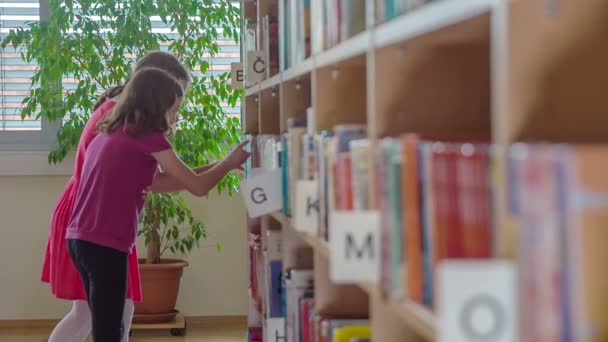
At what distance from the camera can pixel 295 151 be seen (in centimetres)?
239

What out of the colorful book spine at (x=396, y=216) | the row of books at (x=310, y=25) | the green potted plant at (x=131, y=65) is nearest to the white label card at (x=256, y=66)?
the row of books at (x=310, y=25)

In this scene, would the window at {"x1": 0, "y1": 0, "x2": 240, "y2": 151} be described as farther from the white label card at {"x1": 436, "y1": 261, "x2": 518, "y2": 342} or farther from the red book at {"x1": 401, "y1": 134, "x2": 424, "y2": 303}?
the white label card at {"x1": 436, "y1": 261, "x2": 518, "y2": 342}

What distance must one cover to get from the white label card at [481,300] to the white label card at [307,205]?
3.52ft

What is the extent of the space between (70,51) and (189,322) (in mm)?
1544

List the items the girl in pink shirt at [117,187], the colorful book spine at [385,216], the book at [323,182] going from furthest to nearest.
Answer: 1. the girl in pink shirt at [117,187]
2. the book at [323,182]
3. the colorful book spine at [385,216]

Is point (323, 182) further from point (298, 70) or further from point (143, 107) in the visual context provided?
point (143, 107)

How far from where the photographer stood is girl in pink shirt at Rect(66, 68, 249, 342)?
3.31 meters

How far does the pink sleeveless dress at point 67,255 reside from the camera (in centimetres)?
358

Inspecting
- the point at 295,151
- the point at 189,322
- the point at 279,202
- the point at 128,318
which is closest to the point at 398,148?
the point at 295,151

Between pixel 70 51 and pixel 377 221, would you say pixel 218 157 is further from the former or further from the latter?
pixel 377 221

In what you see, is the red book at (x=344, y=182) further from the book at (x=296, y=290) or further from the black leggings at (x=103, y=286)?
the black leggings at (x=103, y=286)

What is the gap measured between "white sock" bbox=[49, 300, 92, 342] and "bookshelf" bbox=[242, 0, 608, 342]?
160 cm

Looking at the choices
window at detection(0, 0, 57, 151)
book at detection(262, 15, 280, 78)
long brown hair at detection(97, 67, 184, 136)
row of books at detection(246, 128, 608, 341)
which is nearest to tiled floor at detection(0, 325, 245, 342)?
window at detection(0, 0, 57, 151)

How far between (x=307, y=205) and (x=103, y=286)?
1.39 m
